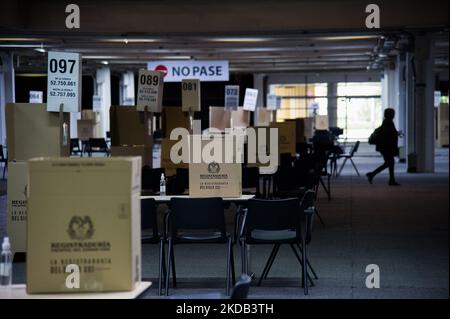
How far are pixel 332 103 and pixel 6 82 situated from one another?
1643 centimetres

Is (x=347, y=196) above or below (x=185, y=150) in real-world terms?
below

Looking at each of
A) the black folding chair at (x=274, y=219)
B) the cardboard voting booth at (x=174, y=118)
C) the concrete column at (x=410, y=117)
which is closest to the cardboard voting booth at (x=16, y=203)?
the black folding chair at (x=274, y=219)

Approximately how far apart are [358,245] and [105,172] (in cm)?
659

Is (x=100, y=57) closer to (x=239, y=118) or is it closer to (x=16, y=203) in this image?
(x=239, y=118)

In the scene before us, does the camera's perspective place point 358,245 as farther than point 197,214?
Yes

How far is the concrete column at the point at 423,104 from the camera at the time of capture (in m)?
20.5

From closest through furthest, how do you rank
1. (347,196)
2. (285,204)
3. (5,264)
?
(5,264), (285,204), (347,196)

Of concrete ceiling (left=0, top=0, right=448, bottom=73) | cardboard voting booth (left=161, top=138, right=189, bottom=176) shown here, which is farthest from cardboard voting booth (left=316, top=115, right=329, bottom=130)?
cardboard voting booth (left=161, top=138, right=189, bottom=176)

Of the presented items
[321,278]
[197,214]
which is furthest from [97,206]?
[321,278]

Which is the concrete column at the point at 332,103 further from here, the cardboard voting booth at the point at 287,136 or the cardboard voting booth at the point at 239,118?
the cardboard voting booth at the point at 287,136

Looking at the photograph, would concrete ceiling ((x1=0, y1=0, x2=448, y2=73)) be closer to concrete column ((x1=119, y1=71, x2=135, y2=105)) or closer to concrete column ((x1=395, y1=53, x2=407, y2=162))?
concrete column ((x1=395, y1=53, x2=407, y2=162))

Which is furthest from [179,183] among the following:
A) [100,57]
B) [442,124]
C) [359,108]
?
[359,108]

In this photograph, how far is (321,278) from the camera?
7969 mm

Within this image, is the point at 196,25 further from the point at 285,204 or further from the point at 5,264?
the point at 5,264
